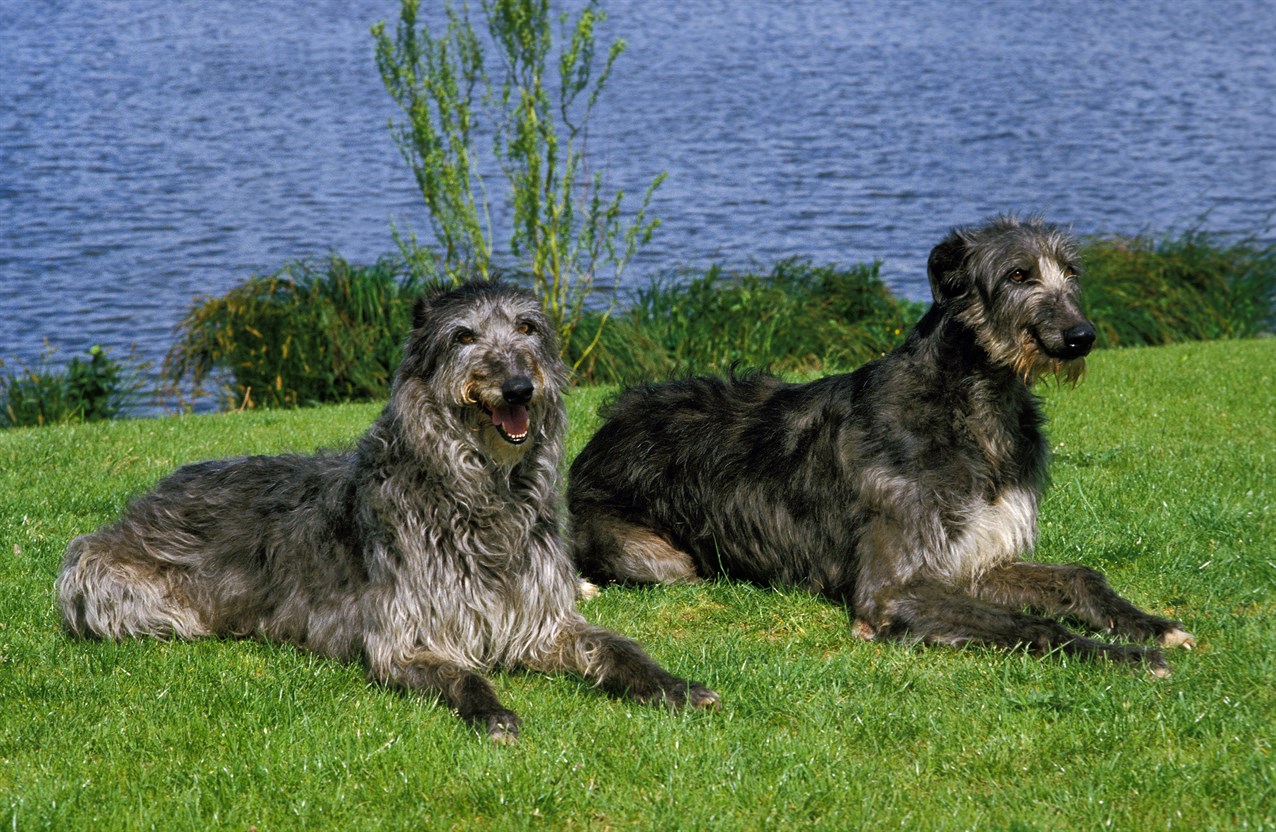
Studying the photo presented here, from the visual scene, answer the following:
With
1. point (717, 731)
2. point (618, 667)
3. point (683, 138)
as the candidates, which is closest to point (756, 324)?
point (618, 667)

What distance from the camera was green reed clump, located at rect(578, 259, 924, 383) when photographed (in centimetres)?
1497

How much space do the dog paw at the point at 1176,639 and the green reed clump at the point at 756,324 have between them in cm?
810

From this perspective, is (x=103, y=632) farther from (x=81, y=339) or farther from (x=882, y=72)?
(x=882, y=72)

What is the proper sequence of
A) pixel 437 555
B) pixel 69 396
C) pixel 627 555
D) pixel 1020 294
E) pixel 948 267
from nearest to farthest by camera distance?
pixel 437 555 → pixel 1020 294 → pixel 948 267 → pixel 627 555 → pixel 69 396

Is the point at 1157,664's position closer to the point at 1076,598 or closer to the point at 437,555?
the point at 1076,598

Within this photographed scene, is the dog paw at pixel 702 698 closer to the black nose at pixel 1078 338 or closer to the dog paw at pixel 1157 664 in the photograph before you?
the dog paw at pixel 1157 664

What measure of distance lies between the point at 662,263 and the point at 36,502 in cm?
1168

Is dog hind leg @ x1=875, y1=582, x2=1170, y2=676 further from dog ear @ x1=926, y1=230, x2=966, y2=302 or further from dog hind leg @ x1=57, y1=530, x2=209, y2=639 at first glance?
dog hind leg @ x1=57, y1=530, x2=209, y2=639

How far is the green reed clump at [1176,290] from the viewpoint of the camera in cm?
1712

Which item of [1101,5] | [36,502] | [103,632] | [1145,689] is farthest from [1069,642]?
[1101,5]

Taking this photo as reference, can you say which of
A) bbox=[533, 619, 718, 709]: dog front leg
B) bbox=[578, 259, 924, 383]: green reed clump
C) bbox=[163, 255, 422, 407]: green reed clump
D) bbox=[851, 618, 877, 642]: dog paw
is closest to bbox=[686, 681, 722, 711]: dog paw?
bbox=[533, 619, 718, 709]: dog front leg

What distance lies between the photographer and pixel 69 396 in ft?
48.4

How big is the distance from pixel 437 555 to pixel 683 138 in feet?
79.1

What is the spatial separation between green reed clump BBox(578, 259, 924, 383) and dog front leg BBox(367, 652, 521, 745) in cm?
843
